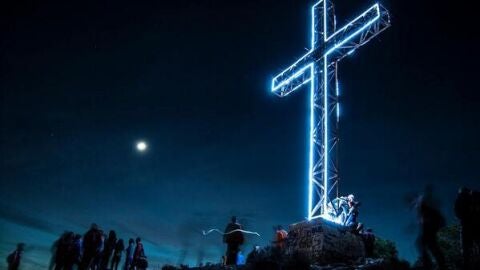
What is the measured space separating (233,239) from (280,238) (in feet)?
7.04

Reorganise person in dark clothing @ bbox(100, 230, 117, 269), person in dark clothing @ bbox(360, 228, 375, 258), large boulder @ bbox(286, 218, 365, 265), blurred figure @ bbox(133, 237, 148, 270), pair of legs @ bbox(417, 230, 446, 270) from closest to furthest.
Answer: pair of legs @ bbox(417, 230, 446, 270)
large boulder @ bbox(286, 218, 365, 265)
person in dark clothing @ bbox(360, 228, 375, 258)
person in dark clothing @ bbox(100, 230, 117, 269)
blurred figure @ bbox(133, 237, 148, 270)

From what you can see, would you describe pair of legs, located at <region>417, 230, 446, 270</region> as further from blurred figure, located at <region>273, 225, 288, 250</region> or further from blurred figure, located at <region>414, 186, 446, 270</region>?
blurred figure, located at <region>273, 225, 288, 250</region>

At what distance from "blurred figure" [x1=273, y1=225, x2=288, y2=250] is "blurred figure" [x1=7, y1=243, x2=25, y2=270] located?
10861mm

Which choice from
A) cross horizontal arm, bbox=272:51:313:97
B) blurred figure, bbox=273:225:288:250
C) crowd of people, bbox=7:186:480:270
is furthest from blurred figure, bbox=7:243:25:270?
cross horizontal arm, bbox=272:51:313:97

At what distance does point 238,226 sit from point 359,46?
8771 mm

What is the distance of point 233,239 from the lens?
14.4 meters

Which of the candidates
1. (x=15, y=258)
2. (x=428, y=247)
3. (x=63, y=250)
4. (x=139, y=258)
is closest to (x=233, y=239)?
(x=139, y=258)

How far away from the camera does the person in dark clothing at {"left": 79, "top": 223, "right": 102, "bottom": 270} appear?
1447 centimetres

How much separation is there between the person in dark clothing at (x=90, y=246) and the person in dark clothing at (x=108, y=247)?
171 cm

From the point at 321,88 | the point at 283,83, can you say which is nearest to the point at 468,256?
the point at 321,88

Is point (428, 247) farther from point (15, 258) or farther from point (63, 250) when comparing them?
point (15, 258)

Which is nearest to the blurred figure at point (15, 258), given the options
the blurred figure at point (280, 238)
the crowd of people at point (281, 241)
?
the crowd of people at point (281, 241)

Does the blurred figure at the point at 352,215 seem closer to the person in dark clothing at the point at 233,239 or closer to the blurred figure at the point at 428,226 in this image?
the person in dark clothing at the point at 233,239

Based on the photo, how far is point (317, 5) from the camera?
1884 cm
